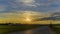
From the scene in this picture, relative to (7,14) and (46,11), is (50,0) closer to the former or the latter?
(46,11)

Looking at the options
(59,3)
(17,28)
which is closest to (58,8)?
(59,3)

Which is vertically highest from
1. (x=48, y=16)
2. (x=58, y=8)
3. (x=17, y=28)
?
(x=58, y=8)

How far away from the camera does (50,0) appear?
1.75 meters

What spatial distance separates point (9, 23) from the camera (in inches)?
71.8

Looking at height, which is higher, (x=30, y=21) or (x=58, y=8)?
(x=58, y=8)

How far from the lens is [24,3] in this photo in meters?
1.85

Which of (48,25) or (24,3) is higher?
(24,3)

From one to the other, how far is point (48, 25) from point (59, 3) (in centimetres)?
36

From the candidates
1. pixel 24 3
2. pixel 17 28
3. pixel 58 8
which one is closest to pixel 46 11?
pixel 58 8

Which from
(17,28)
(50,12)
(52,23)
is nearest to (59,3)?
(50,12)

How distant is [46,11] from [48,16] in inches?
3.2

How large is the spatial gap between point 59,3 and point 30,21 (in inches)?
19.3

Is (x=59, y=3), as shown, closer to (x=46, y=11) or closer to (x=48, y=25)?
(x=46, y=11)

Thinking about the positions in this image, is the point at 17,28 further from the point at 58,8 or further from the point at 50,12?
the point at 58,8
